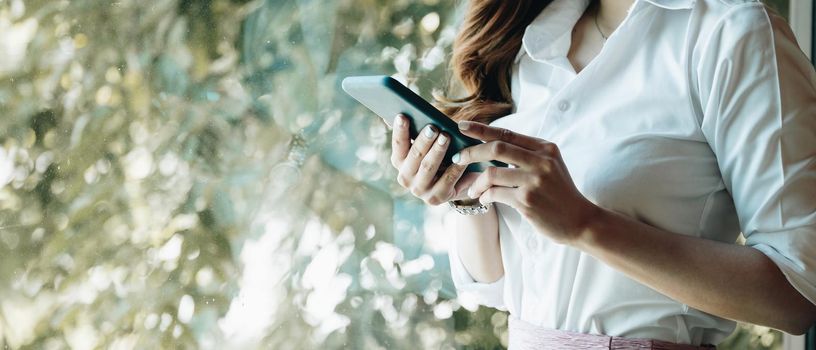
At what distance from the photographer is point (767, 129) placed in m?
1.02

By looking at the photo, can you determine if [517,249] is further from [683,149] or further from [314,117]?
[314,117]

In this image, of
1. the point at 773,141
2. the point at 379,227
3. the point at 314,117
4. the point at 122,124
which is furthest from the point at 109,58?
the point at 773,141

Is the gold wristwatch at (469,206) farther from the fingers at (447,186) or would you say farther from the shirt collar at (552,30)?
the shirt collar at (552,30)

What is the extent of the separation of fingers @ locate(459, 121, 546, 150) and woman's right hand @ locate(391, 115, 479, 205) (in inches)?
2.0

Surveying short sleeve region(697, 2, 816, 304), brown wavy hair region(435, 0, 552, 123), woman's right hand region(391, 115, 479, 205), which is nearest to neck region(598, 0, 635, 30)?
brown wavy hair region(435, 0, 552, 123)

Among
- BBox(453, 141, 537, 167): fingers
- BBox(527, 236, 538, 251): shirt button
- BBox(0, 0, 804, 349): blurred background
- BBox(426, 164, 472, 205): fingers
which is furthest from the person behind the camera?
BBox(0, 0, 804, 349): blurred background

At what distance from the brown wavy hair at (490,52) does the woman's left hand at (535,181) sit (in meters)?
0.42

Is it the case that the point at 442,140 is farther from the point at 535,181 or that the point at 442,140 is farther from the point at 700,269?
the point at 700,269

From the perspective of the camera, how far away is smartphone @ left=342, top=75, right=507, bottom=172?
999 millimetres

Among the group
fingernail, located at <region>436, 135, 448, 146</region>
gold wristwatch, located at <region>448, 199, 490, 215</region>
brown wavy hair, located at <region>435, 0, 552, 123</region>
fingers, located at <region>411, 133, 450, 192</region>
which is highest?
fingernail, located at <region>436, 135, 448, 146</region>

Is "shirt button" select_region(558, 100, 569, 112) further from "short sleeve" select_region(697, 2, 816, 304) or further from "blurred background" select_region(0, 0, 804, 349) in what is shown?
"blurred background" select_region(0, 0, 804, 349)

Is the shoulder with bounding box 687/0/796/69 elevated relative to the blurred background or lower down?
elevated

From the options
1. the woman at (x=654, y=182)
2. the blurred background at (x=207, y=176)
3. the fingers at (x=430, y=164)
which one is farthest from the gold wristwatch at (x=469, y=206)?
the blurred background at (x=207, y=176)

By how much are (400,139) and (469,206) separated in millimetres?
210
